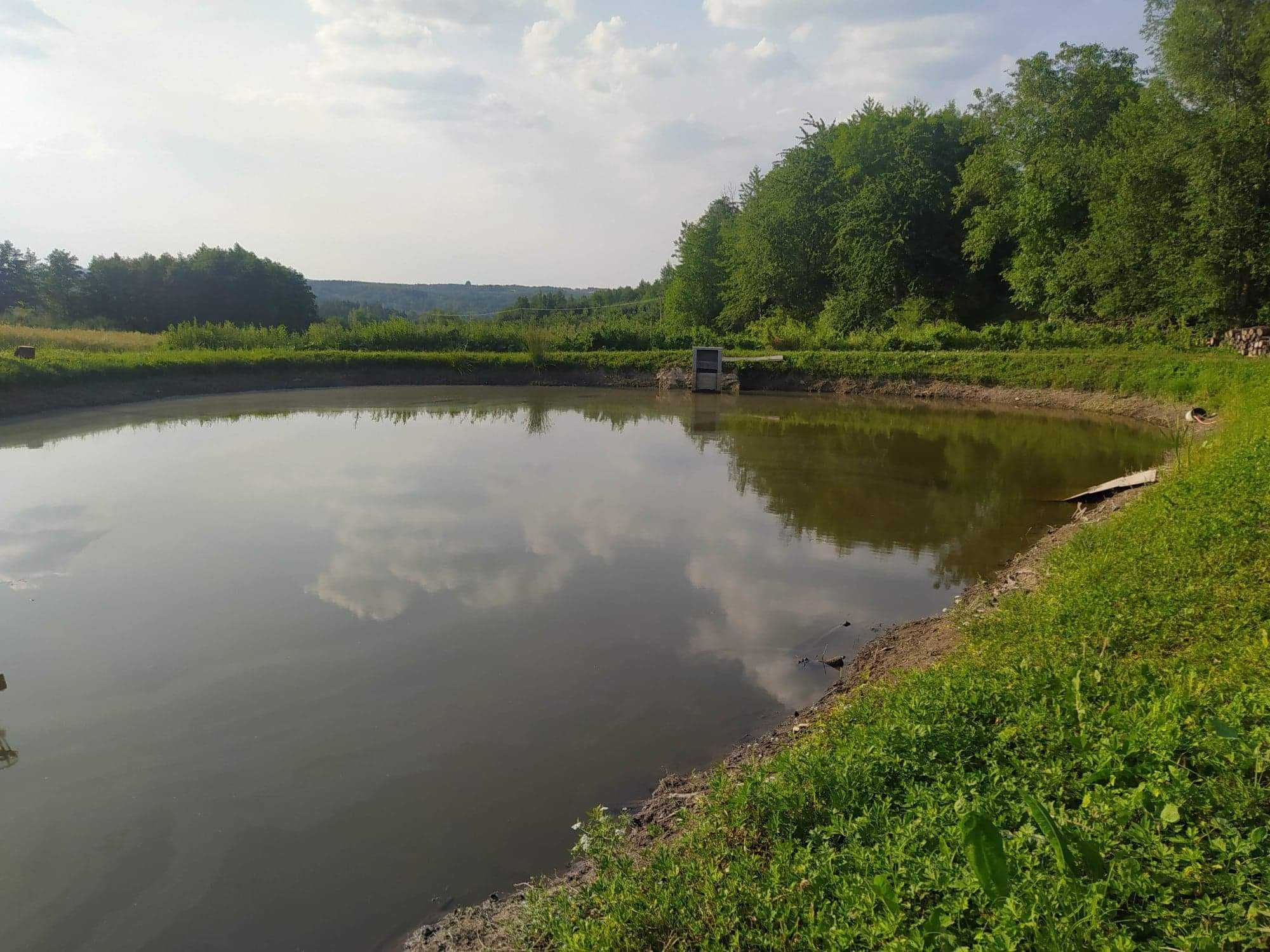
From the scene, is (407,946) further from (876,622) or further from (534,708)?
(876,622)

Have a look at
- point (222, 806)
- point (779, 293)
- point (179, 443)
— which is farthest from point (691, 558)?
point (779, 293)

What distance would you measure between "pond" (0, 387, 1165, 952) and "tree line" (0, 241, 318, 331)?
3955 cm

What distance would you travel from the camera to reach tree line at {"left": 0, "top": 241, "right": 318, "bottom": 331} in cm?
4631

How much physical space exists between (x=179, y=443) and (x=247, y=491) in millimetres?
5496

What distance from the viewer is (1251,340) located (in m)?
A: 18.9

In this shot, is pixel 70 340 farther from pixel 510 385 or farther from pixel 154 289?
pixel 154 289

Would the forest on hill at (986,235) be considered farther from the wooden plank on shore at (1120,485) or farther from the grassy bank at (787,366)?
the wooden plank on shore at (1120,485)

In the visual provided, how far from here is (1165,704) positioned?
284 cm

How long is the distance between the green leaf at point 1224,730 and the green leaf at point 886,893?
1250 millimetres

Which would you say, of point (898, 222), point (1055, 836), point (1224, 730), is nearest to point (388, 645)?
point (1055, 836)

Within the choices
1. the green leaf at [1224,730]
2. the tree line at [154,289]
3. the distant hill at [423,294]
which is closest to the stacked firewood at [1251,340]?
the green leaf at [1224,730]

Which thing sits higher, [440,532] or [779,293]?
[779,293]

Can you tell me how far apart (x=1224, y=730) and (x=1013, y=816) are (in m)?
0.77

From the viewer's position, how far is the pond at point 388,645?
3.64 m
